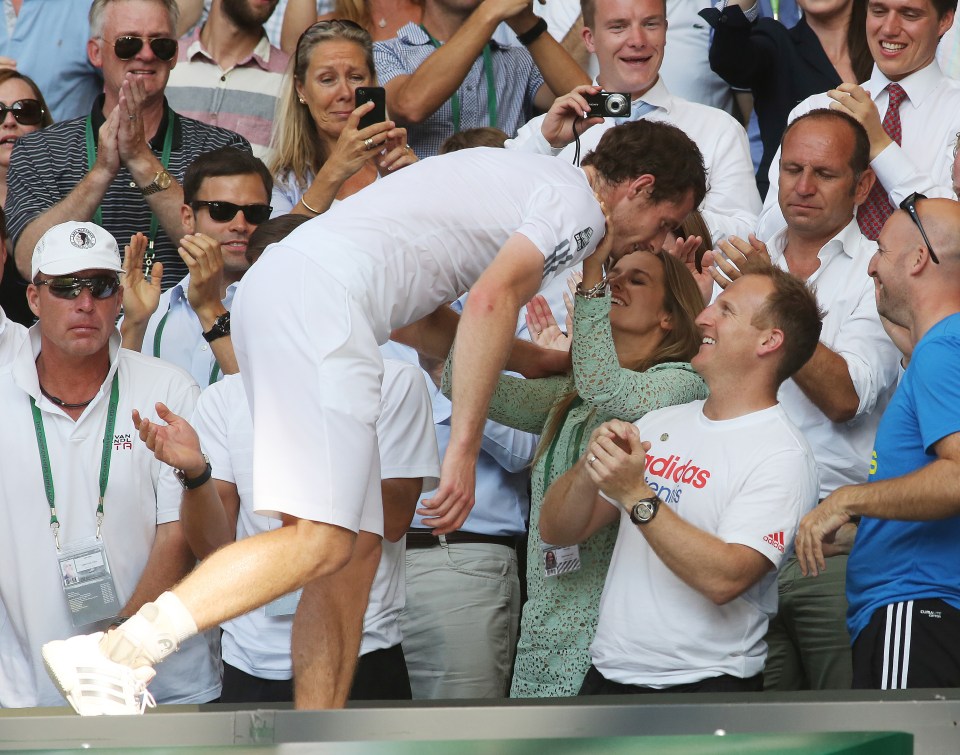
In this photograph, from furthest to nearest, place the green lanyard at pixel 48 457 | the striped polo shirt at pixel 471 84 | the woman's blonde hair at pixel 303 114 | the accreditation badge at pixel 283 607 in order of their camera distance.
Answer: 1. the striped polo shirt at pixel 471 84
2. the woman's blonde hair at pixel 303 114
3. the green lanyard at pixel 48 457
4. the accreditation badge at pixel 283 607

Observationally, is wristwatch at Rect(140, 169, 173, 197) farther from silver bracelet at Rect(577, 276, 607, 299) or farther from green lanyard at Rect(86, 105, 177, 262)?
silver bracelet at Rect(577, 276, 607, 299)

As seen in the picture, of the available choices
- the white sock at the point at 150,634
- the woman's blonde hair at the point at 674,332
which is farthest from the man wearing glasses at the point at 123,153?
the white sock at the point at 150,634

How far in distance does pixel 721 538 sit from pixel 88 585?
1.80 m

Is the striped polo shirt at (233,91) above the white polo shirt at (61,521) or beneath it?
above

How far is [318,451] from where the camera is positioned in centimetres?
311

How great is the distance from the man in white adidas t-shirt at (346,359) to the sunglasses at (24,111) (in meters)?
2.74

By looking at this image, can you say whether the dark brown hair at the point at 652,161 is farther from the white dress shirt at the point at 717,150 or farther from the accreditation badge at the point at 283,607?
the accreditation badge at the point at 283,607

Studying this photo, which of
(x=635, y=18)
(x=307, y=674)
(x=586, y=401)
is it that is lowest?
(x=307, y=674)

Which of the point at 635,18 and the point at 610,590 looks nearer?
the point at 610,590

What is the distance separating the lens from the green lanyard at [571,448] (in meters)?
4.02

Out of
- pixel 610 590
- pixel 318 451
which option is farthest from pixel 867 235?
pixel 318 451

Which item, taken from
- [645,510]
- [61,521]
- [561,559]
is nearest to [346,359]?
[645,510]

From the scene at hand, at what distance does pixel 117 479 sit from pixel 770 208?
2.56 metres

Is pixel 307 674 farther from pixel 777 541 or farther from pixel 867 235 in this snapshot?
pixel 867 235
